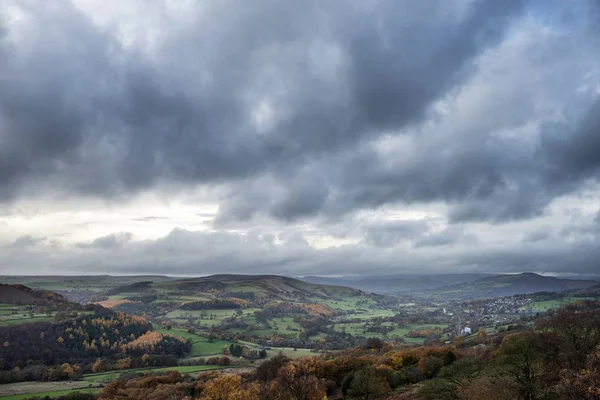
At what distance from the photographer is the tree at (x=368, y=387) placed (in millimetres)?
85125

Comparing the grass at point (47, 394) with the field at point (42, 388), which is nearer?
the grass at point (47, 394)

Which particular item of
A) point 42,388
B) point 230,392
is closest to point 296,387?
point 230,392

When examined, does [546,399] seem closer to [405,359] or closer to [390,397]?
[390,397]

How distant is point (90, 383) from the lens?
168 m

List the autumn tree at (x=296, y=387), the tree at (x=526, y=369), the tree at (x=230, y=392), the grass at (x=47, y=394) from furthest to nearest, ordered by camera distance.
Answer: the grass at (x=47, y=394) → the autumn tree at (x=296, y=387) → the tree at (x=230, y=392) → the tree at (x=526, y=369)

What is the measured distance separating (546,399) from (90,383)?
616ft

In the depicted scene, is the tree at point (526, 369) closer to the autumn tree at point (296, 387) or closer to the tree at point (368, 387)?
the tree at point (368, 387)

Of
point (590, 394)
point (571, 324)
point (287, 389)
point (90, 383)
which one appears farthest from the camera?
point (90, 383)

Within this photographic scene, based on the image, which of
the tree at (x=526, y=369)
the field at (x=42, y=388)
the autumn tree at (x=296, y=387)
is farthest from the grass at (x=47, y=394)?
the tree at (x=526, y=369)

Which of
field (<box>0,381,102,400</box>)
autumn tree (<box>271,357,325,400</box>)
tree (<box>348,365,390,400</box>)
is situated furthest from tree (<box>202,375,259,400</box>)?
field (<box>0,381,102,400</box>)

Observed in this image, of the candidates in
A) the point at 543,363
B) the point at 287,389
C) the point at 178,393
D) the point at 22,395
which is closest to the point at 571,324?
the point at 543,363

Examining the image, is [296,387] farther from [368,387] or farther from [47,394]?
[47,394]

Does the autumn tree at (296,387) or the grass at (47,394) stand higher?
the autumn tree at (296,387)

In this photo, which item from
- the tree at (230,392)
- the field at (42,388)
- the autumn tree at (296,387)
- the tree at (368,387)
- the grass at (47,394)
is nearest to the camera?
the tree at (230,392)
